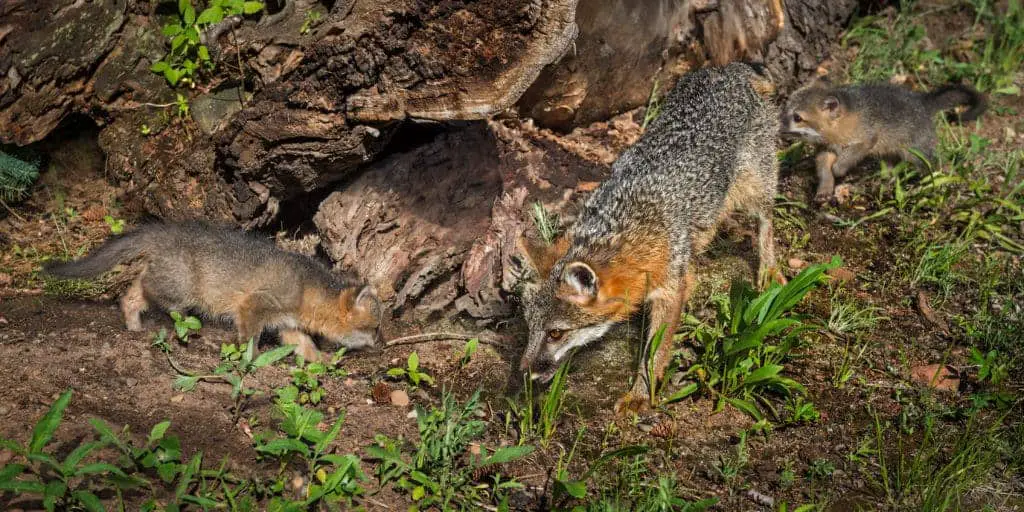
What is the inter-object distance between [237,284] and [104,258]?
0.92 metres

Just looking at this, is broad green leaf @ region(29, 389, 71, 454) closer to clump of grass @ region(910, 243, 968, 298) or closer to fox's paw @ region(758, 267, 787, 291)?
fox's paw @ region(758, 267, 787, 291)

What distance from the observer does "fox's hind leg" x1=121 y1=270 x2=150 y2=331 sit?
523cm

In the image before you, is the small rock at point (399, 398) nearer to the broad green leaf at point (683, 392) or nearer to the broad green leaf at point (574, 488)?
the broad green leaf at point (574, 488)

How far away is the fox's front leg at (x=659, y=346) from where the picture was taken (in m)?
4.84

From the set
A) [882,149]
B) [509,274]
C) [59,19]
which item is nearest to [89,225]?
[59,19]

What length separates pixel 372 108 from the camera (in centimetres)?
483

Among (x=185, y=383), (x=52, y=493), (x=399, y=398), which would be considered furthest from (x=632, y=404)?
(x=52, y=493)

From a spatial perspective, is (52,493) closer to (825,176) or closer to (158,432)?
(158,432)

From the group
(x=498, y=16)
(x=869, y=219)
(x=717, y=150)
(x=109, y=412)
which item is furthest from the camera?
(x=869, y=219)

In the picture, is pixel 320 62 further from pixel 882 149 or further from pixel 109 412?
pixel 882 149

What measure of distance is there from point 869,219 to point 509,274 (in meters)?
3.68

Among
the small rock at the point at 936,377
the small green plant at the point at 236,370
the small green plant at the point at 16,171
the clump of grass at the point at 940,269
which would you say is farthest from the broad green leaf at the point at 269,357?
the clump of grass at the point at 940,269

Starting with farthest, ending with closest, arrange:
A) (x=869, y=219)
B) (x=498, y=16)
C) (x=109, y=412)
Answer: (x=869, y=219) → (x=498, y=16) → (x=109, y=412)

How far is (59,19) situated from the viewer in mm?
5246
